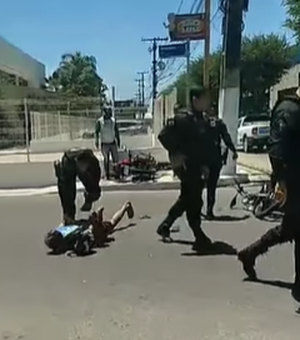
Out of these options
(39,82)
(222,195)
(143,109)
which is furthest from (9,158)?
(39,82)

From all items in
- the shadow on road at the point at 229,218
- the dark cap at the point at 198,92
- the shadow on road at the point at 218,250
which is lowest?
the shadow on road at the point at 229,218

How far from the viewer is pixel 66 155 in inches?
331

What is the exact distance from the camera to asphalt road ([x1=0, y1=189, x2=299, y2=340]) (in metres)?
5.03

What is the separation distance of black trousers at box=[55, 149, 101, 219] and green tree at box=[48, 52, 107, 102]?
60.4m

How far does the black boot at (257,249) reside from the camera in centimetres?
590

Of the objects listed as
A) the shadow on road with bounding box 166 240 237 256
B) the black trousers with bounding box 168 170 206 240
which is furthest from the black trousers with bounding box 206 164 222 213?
the black trousers with bounding box 168 170 206 240

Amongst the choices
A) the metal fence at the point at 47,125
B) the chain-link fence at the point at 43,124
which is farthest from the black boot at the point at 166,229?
the chain-link fence at the point at 43,124

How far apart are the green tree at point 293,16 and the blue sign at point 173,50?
48.3 ft

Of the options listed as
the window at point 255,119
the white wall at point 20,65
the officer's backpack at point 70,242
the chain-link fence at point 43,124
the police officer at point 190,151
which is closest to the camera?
the police officer at point 190,151

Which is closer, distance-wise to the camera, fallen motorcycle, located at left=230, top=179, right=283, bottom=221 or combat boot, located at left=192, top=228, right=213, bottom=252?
combat boot, located at left=192, top=228, right=213, bottom=252

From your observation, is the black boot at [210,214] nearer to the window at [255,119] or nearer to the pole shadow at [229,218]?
the pole shadow at [229,218]

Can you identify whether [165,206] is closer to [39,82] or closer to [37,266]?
[37,266]

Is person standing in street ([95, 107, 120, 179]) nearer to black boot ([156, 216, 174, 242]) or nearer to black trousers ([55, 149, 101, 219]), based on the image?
black trousers ([55, 149, 101, 219])

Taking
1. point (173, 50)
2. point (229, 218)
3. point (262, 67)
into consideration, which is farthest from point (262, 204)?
point (262, 67)
